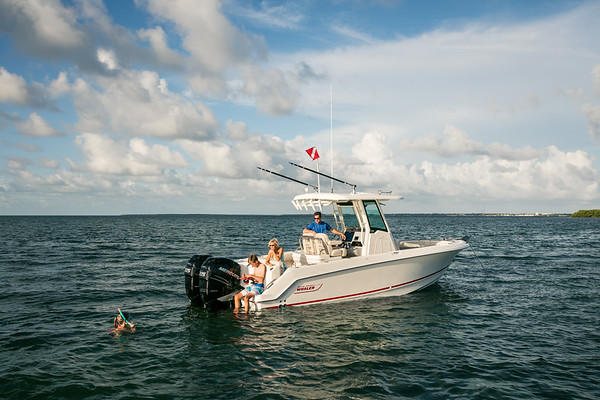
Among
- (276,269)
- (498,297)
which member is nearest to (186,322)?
(276,269)

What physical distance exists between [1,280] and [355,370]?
15.4 meters

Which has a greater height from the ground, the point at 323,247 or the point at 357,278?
the point at 323,247

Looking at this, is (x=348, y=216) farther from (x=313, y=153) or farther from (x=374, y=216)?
(x=313, y=153)

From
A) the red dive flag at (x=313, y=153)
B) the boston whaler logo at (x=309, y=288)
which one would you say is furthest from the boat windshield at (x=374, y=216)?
the boston whaler logo at (x=309, y=288)

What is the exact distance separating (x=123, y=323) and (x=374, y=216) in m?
7.34

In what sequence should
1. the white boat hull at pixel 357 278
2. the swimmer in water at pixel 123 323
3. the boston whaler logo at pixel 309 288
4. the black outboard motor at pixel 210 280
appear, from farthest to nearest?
the boston whaler logo at pixel 309 288, the white boat hull at pixel 357 278, the black outboard motor at pixel 210 280, the swimmer in water at pixel 123 323

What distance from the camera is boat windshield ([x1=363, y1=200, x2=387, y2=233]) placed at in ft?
39.2

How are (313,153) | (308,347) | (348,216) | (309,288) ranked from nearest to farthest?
(308,347)
(309,288)
(313,153)
(348,216)

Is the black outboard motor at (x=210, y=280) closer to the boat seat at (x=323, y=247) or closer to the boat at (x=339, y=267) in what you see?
the boat at (x=339, y=267)

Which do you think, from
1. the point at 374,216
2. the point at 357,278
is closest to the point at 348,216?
the point at 374,216

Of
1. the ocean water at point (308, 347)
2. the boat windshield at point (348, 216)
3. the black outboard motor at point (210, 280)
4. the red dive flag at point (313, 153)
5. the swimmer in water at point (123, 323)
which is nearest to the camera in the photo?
the ocean water at point (308, 347)

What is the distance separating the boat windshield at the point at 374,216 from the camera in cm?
1195

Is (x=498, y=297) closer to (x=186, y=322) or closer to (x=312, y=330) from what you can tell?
(x=312, y=330)

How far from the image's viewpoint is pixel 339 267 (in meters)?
Answer: 10.6
